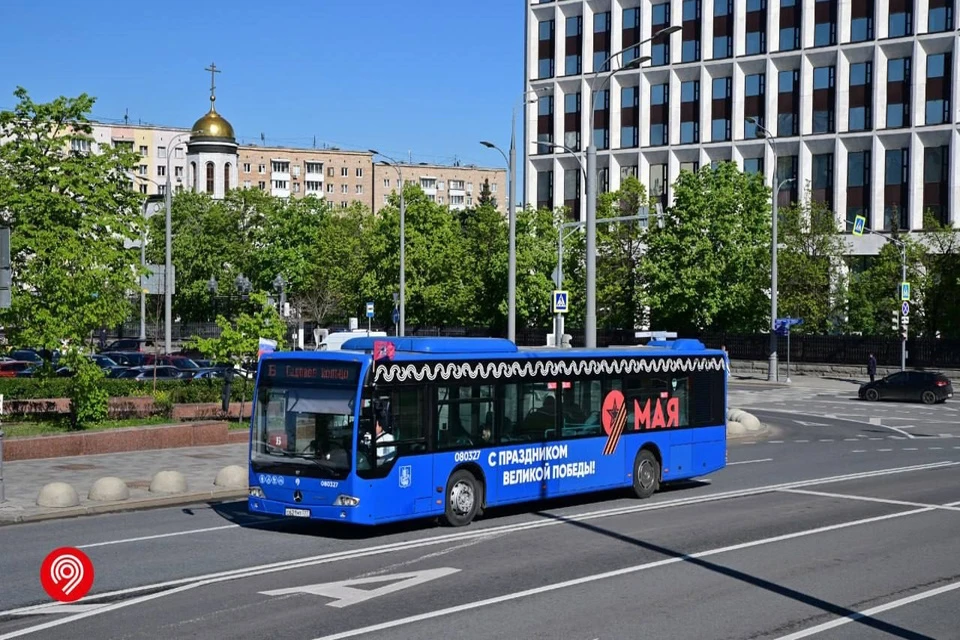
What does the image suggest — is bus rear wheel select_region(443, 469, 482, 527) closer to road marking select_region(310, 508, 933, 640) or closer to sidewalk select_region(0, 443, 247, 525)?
road marking select_region(310, 508, 933, 640)

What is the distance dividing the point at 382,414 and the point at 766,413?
3079 cm

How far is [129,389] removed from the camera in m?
35.6

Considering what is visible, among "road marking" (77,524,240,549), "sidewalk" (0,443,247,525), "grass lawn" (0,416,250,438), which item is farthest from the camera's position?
"grass lawn" (0,416,250,438)

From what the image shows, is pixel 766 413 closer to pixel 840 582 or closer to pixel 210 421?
pixel 210 421

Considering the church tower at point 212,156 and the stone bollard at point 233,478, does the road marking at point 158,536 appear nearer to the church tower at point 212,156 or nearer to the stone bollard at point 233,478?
the stone bollard at point 233,478

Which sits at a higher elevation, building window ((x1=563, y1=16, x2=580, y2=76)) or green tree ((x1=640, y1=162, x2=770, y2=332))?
building window ((x1=563, y1=16, x2=580, y2=76))

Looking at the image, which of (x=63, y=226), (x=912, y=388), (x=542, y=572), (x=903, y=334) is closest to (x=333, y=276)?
(x=903, y=334)

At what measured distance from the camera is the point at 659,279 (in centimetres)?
6838

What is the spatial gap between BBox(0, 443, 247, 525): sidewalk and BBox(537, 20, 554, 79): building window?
59.0 metres

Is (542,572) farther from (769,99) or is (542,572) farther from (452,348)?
(769,99)

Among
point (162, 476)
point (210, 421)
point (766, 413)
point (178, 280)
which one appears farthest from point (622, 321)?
point (162, 476)

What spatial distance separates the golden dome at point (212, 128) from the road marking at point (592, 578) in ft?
391

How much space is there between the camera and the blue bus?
1719 cm

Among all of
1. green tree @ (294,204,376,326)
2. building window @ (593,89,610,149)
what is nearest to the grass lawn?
green tree @ (294,204,376,326)
